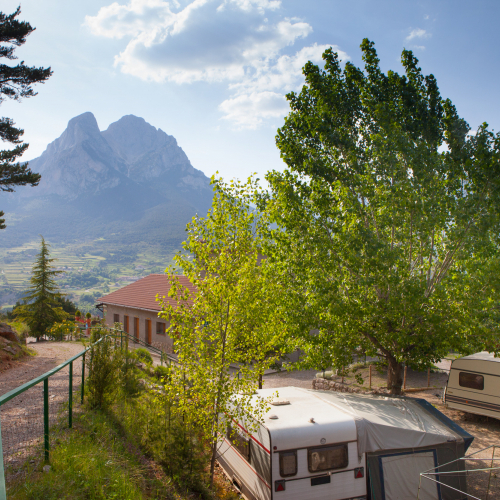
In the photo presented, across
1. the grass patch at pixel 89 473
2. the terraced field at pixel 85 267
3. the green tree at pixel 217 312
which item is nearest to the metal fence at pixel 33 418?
the grass patch at pixel 89 473

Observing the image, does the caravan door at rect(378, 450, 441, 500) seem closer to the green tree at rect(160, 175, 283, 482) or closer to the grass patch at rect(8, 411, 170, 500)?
the green tree at rect(160, 175, 283, 482)

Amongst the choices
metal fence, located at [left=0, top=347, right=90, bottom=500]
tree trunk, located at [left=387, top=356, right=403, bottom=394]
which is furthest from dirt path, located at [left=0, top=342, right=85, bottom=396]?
tree trunk, located at [left=387, top=356, right=403, bottom=394]

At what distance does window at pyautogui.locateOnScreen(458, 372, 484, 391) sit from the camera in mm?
13664

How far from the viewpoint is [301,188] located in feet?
39.5

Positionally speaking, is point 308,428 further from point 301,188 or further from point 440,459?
point 301,188

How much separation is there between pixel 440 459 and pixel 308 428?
344cm

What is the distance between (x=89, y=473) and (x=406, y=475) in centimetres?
707

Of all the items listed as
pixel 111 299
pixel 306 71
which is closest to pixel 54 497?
pixel 306 71

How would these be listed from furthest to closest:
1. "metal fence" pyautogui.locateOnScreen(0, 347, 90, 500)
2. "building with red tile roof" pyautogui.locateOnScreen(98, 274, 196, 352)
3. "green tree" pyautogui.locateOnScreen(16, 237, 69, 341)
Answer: "green tree" pyautogui.locateOnScreen(16, 237, 69, 341) < "building with red tile roof" pyautogui.locateOnScreen(98, 274, 196, 352) < "metal fence" pyautogui.locateOnScreen(0, 347, 90, 500)

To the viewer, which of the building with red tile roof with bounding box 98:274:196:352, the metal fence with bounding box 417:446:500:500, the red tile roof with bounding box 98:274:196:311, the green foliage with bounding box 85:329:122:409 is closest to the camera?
the green foliage with bounding box 85:329:122:409

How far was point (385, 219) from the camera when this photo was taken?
1080 centimetres

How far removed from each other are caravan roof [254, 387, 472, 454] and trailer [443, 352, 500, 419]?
18.3ft

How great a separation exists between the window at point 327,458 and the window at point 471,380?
344 inches

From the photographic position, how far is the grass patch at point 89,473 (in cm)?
412
